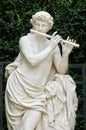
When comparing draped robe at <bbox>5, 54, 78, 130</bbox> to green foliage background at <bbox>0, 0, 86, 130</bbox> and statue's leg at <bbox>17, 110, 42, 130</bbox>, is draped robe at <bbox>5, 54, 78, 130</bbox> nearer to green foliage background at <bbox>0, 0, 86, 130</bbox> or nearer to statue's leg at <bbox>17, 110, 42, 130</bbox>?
statue's leg at <bbox>17, 110, 42, 130</bbox>

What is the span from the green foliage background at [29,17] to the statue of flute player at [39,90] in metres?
1.75

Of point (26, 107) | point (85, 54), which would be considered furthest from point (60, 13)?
point (26, 107)

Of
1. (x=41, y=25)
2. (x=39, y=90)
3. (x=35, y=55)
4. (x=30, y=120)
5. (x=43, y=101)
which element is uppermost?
(x=41, y=25)

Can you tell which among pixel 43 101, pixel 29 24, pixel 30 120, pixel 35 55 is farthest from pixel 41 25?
pixel 29 24

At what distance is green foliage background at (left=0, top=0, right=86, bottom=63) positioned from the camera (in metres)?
6.68

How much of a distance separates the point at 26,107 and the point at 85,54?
216 cm

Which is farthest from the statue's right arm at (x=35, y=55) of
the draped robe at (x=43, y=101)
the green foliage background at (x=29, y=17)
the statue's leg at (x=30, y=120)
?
the green foliage background at (x=29, y=17)

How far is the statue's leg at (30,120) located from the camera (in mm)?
4666

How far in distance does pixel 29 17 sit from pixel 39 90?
216 cm

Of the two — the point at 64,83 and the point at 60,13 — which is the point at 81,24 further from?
the point at 64,83

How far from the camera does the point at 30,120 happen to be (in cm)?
469

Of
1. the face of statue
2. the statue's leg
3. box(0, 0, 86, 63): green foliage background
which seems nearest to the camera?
the statue's leg

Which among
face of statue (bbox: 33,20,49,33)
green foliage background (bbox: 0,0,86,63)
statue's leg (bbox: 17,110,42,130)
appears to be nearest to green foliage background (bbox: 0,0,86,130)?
green foliage background (bbox: 0,0,86,63)

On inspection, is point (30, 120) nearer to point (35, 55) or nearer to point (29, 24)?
point (35, 55)
